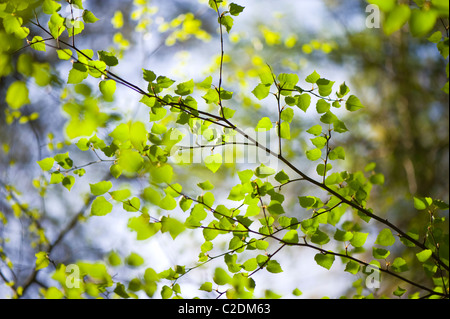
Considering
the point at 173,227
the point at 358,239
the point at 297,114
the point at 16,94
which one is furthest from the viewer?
the point at 297,114

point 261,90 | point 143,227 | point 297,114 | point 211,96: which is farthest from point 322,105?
point 297,114

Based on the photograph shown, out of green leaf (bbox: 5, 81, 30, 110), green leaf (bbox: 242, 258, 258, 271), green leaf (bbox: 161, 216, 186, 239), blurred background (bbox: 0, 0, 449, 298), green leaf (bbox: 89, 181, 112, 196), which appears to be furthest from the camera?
blurred background (bbox: 0, 0, 449, 298)

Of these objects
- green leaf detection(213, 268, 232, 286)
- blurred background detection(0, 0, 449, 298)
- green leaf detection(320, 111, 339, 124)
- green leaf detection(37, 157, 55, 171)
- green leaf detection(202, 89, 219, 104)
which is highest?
blurred background detection(0, 0, 449, 298)

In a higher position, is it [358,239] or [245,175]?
[245,175]

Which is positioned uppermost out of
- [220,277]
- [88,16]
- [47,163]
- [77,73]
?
[88,16]

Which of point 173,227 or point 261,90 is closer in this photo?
point 173,227

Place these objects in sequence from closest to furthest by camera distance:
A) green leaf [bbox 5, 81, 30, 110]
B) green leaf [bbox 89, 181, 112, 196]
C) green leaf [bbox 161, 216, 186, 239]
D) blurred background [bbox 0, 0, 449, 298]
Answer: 1. green leaf [bbox 5, 81, 30, 110]
2. green leaf [bbox 161, 216, 186, 239]
3. green leaf [bbox 89, 181, 112, 196]
4. blurred background [bbox 0, 0, 449, 298]

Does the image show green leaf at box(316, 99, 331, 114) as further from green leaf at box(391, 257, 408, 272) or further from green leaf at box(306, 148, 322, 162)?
green leaf at box(391, 257, 408, 272)

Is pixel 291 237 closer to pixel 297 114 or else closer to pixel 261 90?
pixel 261 90

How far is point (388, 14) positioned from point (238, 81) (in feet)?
8.58

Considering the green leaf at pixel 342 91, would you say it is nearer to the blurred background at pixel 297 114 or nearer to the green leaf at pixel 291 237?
the green leaf at pixel 291 237

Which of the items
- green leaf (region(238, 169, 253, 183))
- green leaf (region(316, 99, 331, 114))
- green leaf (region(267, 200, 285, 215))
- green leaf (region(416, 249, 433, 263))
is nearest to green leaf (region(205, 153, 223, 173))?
green leaf (region(238, 169, 253, 183))

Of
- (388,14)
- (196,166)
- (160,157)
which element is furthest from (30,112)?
(388,14)
